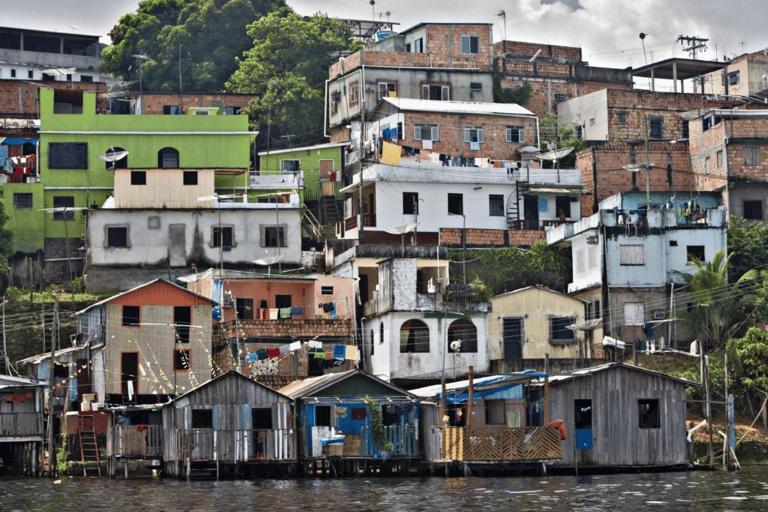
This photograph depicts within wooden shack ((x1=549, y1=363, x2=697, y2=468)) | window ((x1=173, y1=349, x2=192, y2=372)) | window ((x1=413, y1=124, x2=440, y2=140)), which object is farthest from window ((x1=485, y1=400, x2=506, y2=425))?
window ((x1=413, y1=124, x2=440, y2=140))

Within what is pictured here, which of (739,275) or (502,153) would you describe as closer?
(739,275)

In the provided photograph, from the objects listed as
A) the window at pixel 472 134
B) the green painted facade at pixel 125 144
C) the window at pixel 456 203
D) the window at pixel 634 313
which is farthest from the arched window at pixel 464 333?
the window at pixel 472 134

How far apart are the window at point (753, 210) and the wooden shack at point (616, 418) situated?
84.9 feet

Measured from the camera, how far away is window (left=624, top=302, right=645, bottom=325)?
2805 inches

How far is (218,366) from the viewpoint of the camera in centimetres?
6538

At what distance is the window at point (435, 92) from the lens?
300 ft

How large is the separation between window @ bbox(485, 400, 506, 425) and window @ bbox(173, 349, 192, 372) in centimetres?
1392

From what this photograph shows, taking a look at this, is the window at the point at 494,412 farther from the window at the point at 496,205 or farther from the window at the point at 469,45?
the window at the point at 469,45

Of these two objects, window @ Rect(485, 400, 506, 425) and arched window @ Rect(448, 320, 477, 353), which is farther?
arched window @ Rect(448, 320, 477, 353)

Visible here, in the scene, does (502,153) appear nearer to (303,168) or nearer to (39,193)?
(303,168)

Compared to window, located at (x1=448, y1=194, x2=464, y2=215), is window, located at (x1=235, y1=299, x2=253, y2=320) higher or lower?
window, located at (x1=448, y1=194, x2=464, y2=215)

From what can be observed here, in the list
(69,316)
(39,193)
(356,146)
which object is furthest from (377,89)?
(69,316)

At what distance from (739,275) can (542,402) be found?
2121cm

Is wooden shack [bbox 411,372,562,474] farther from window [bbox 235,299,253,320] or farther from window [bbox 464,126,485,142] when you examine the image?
window [bbox 464,126,485,142]
